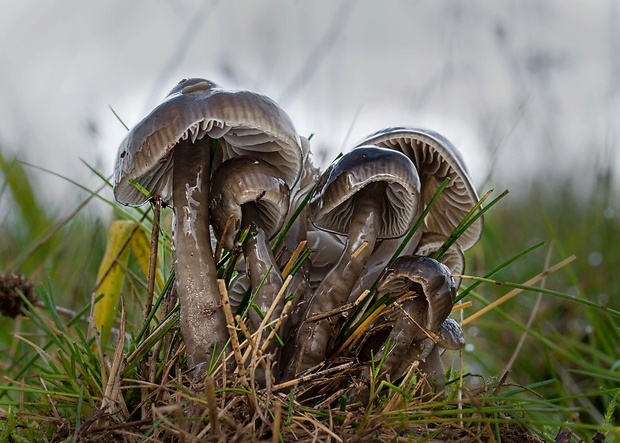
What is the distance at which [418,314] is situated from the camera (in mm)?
1683

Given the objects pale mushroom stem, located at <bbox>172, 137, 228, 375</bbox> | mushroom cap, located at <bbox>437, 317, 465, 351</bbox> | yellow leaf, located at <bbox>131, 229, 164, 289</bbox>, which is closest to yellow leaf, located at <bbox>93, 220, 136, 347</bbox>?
yellow leaf, located at <bbox>131, 229, 164, 289</bbox>

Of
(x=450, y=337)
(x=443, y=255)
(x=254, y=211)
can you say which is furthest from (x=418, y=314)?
(x=254, y=211)

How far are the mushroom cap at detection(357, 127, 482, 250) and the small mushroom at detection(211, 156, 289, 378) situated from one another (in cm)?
38

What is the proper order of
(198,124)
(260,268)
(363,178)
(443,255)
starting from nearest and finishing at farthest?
(198,124)
(363,178)
(260,268)
(443,255)

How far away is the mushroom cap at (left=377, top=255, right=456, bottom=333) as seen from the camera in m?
1.58

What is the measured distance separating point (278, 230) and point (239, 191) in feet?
Answer: 0.71

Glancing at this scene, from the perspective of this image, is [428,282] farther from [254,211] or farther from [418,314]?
[254,211]

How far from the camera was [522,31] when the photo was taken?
3.44 m

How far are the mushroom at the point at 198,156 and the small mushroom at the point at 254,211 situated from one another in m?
0.05

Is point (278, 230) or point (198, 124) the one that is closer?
point (198, 124)

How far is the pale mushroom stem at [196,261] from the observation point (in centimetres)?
163

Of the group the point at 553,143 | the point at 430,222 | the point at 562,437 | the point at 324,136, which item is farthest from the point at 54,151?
the point at 562,437

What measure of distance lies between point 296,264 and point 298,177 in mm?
245

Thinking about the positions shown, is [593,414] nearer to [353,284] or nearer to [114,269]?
[353,284]
